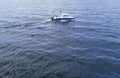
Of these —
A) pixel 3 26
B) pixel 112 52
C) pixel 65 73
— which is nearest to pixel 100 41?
pixel 112 52

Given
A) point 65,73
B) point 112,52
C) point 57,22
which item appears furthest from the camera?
point 57,22

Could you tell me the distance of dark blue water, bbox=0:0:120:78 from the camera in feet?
112

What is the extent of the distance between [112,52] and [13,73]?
24.6 meters

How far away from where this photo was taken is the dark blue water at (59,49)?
34219 millimetres

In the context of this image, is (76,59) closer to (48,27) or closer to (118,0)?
(48,27)

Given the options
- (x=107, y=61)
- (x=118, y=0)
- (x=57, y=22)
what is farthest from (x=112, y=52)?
(x=118, y=0)

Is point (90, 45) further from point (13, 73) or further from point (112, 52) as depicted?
point (13, 73)

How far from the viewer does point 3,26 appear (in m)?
62.5

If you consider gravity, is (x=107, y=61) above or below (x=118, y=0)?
below

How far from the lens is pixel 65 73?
3350 cm

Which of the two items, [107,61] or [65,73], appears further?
[107,61]

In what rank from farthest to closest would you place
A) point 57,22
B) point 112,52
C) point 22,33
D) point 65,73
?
point 57,22, point 22,33, point 112,52, point 65,73

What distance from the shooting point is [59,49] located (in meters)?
44.3

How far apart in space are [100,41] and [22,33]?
2594 cm
